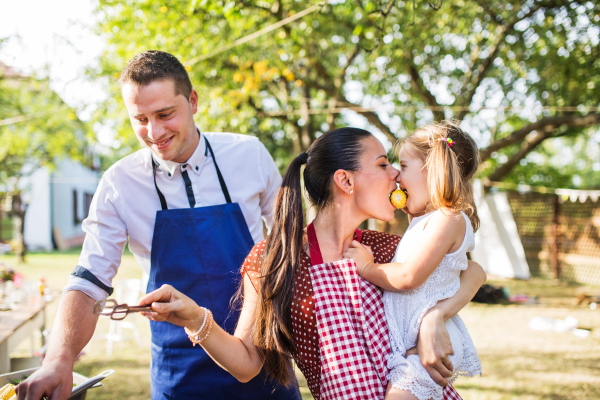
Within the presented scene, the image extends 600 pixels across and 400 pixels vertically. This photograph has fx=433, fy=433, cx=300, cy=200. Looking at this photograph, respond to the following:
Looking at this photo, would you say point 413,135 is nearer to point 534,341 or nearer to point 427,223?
point 427,223

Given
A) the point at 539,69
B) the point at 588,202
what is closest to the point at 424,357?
the point at 539,69

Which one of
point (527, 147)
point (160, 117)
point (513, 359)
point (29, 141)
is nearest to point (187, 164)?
point (160, 117)

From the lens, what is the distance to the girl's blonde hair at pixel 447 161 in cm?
161

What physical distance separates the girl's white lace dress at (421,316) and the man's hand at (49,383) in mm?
1005

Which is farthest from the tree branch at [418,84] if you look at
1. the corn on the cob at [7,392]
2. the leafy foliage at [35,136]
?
the leafy foliage at [35,136]

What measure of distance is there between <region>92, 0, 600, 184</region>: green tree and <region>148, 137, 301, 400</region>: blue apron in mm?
5103

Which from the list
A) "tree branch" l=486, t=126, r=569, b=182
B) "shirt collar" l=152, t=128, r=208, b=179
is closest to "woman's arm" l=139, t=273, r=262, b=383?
"shirt collar" l=152, t=128, r=208, b=179

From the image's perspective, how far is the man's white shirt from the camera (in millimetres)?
1715

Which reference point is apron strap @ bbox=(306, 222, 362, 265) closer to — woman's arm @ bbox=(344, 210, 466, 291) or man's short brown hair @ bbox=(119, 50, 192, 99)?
woman's arm @ bbox=(344, 210, 466, 291)

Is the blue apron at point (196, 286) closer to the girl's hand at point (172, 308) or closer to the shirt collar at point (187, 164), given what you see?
the shirt collar at point (187, 164)

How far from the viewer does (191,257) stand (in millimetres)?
1802

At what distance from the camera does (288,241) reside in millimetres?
1547

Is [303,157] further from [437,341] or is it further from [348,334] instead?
[437,341]

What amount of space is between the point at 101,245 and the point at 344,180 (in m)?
0.99
